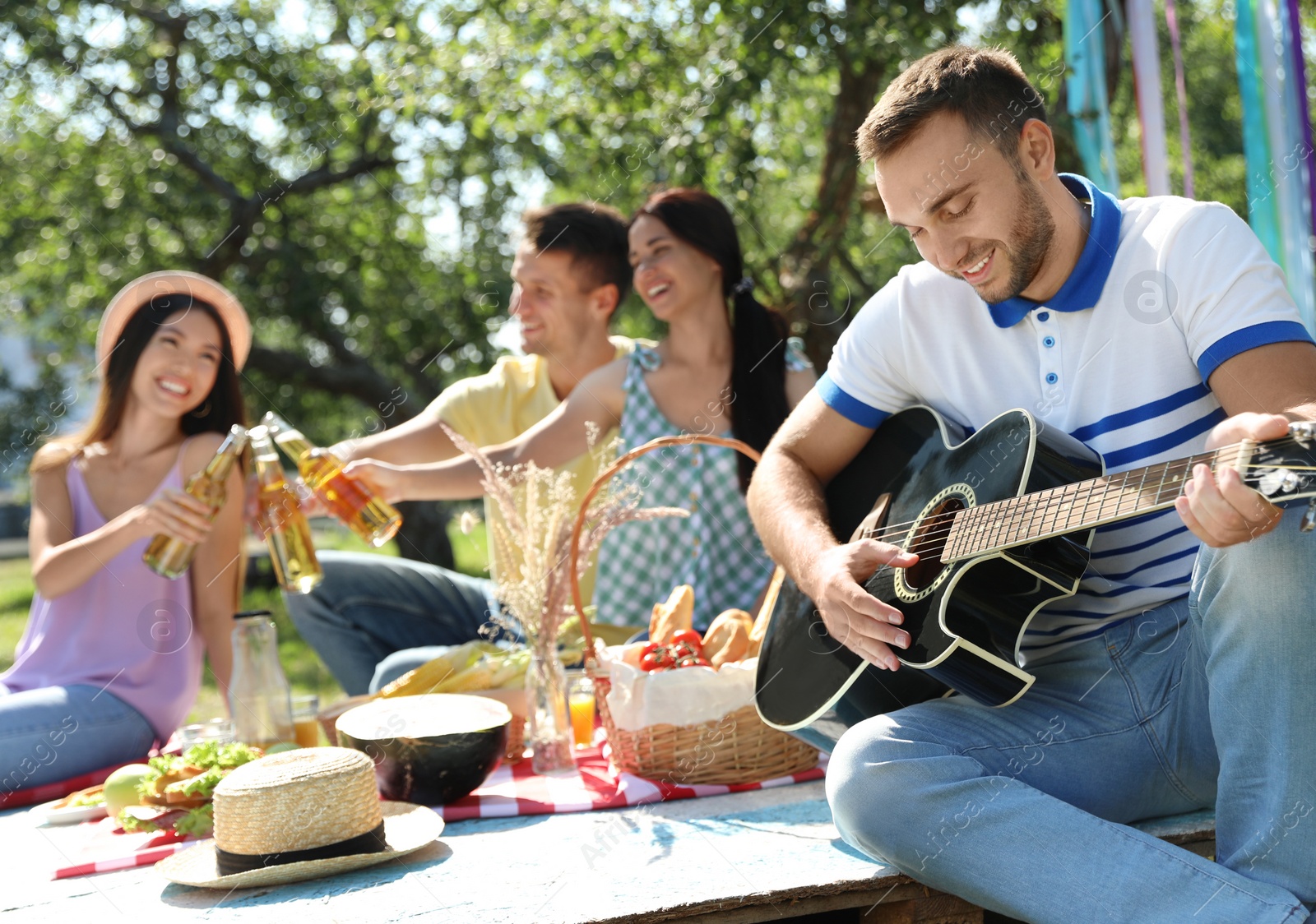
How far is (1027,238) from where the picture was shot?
2143 millimetres

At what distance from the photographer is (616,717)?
268 cm

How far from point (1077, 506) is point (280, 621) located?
34.1 ft

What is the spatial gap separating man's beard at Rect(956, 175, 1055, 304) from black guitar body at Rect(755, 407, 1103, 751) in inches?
10.7

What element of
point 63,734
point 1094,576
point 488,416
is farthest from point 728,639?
point 63,734

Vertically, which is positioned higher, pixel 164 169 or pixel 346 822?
pixel 164 169

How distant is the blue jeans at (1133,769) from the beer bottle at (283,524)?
168cm

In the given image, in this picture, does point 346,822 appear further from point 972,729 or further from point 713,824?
point 972,729

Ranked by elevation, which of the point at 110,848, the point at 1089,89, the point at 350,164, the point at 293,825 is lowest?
the point at 110,848

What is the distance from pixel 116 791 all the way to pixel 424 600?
4.59ft

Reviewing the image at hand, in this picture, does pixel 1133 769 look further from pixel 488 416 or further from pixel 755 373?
pixel 488 416

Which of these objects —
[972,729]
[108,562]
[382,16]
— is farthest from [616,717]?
[382,16]

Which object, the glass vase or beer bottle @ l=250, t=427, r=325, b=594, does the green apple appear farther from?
the glass vase

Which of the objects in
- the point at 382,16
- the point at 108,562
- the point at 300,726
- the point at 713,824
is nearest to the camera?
the point at 713,824

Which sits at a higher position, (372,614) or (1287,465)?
(1287,465)
